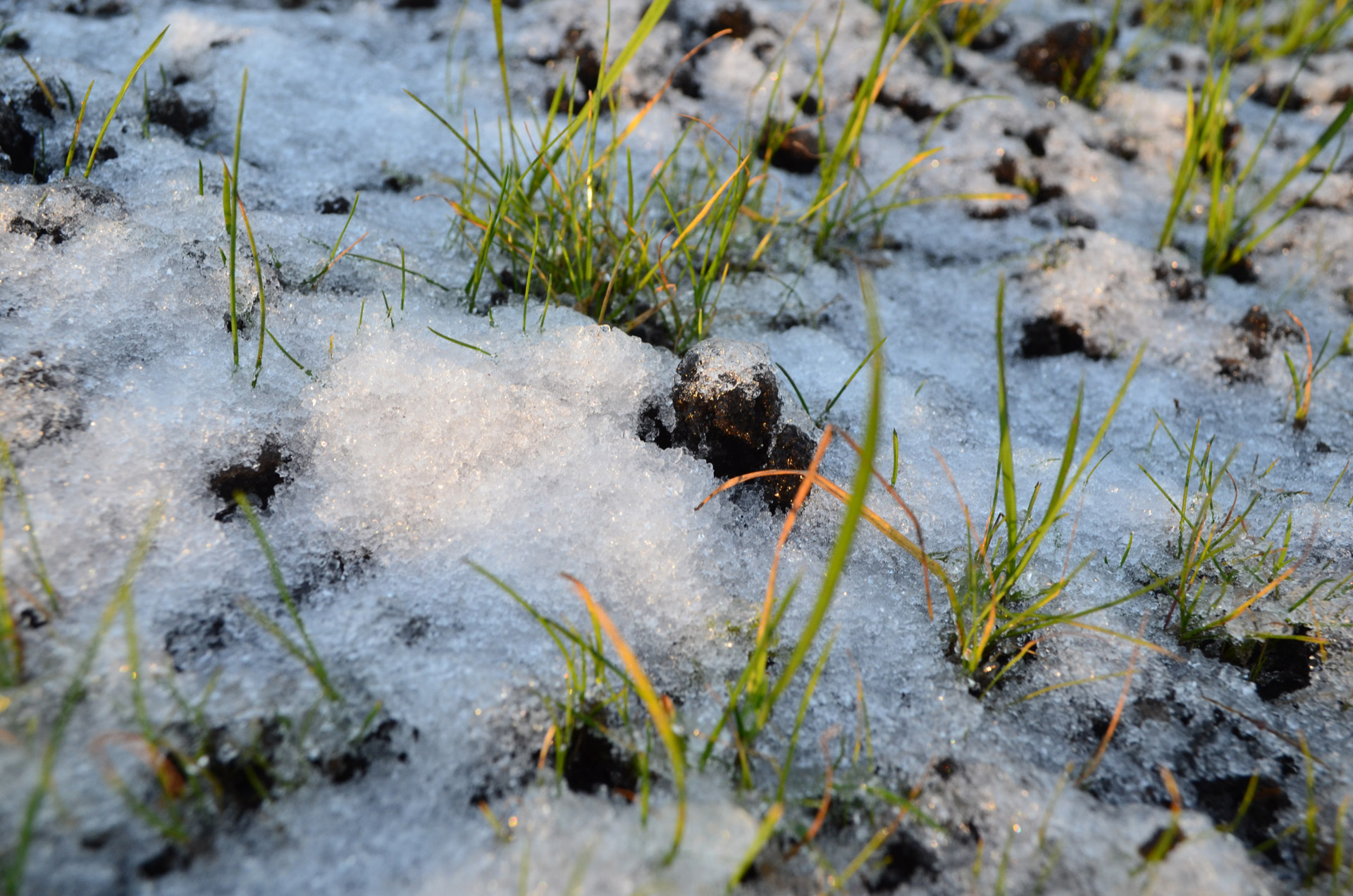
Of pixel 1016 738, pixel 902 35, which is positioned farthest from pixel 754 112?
pixel 1016 738

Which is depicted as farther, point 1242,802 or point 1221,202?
point 1221,202

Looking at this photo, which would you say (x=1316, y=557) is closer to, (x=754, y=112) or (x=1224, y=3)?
(x=754, y=112)

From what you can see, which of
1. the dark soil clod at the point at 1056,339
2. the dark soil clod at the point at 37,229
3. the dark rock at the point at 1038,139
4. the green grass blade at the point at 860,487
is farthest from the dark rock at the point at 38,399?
the dark rock at the point at 1038,139


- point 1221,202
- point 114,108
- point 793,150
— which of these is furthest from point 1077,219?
point 114,108

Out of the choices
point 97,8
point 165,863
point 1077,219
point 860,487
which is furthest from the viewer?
point 97,8

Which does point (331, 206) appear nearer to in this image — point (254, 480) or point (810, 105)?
point (254, 480)

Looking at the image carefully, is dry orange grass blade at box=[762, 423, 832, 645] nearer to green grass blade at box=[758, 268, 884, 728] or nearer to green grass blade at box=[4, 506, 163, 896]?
green grass blade at box=[758, 268, 884, 728]

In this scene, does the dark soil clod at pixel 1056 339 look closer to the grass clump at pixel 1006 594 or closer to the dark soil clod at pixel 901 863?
the grass clump at pixel 1006 594
